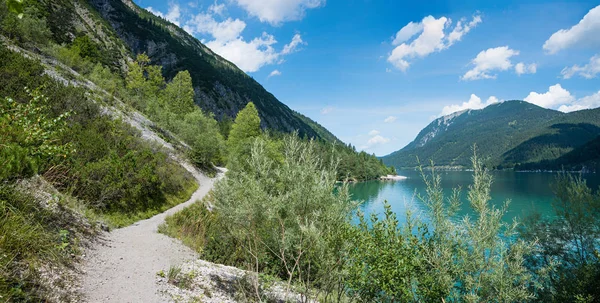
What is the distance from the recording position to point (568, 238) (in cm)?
1402

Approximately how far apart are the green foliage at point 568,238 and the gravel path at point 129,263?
15.5 metres

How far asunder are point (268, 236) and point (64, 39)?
86930 millimetres

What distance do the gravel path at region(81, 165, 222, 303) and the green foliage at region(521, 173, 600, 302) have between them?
1546cm

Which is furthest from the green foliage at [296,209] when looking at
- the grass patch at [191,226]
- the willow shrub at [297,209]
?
the grass patch at [191,226]

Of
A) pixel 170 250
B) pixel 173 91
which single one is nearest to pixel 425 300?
pixel 170 250

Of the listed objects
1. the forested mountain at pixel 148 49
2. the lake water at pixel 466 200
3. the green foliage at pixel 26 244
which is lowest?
the lake water at pixel 466 200

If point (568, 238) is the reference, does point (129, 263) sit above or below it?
below

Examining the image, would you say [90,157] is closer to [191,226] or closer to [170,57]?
[191,226]

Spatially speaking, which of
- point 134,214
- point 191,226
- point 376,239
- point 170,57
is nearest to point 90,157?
point 134,214

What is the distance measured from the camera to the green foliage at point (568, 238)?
1162cm

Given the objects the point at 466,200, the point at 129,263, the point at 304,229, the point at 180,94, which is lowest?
the point at 466,200

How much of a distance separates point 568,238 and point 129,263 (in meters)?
20.0

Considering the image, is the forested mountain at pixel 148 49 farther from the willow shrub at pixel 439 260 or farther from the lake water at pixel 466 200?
the willow shrub at pixel 439 260

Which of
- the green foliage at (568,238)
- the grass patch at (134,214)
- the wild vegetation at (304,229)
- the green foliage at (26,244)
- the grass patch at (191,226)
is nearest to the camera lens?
the green foliage at (26,244)
